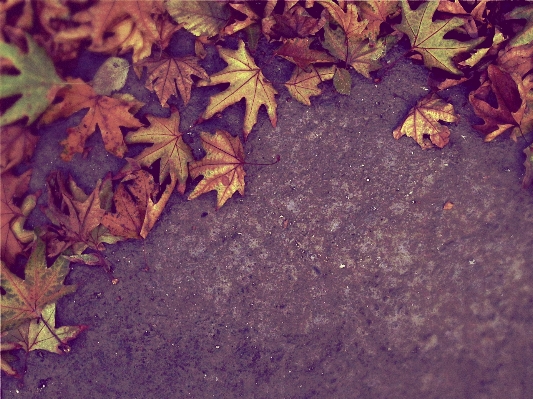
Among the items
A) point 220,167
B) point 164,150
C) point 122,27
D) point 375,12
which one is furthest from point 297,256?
point 122,27

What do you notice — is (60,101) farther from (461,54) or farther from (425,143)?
(461,54)

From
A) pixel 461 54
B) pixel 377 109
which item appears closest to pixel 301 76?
pixel 377 109

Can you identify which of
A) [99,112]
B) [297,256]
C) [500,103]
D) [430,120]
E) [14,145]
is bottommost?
[297,256]

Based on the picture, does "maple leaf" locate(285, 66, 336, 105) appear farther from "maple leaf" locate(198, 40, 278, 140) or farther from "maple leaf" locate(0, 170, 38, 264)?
"maple leaf" locate(0, 170, 38, 264)

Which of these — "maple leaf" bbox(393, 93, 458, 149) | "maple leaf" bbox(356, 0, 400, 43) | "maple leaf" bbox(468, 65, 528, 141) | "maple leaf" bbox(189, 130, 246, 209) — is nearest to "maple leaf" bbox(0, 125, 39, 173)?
"maple leaf" bbox(189, 130, 246, 209)

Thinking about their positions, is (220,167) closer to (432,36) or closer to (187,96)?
(187,96)

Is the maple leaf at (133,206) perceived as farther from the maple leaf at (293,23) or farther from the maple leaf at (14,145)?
the maple leaf at (293,23)
